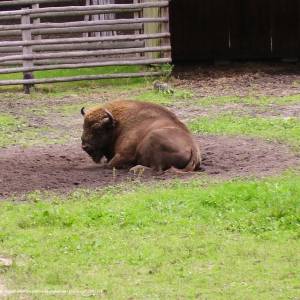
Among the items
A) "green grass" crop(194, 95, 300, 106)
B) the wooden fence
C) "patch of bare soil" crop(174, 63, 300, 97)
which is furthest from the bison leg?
the wooden fence

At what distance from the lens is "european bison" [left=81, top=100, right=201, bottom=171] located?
10891 mm

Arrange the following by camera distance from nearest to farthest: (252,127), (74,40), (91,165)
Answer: (91,165)
(252,127)
(74,40)

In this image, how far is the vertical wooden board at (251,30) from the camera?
76.8 ft

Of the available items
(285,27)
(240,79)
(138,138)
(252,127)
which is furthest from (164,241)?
(285,27)

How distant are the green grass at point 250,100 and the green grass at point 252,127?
5.24 ft

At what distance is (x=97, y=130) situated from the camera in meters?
11.6

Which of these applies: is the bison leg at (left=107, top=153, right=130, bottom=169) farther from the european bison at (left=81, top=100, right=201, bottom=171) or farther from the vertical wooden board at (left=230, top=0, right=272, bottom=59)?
the vertical wooden board at (left=230, top=0, right=272, bottom=59)

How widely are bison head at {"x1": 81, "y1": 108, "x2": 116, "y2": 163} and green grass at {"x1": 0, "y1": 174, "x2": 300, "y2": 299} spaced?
1748mm

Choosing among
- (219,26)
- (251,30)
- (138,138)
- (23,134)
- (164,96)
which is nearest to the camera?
(138,138)

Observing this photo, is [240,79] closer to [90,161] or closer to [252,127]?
[252,127]

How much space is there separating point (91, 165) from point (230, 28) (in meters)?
12.7

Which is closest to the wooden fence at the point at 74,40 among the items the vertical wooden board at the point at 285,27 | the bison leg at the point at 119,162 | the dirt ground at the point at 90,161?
the dirt ground at the point at 90,161

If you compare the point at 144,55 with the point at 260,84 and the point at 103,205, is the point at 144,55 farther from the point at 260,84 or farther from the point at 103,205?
the point at 103,205

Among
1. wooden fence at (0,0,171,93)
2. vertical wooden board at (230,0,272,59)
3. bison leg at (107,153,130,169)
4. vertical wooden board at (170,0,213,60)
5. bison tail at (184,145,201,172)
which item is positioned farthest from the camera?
vertical wooden board at (170,0,213,60)
